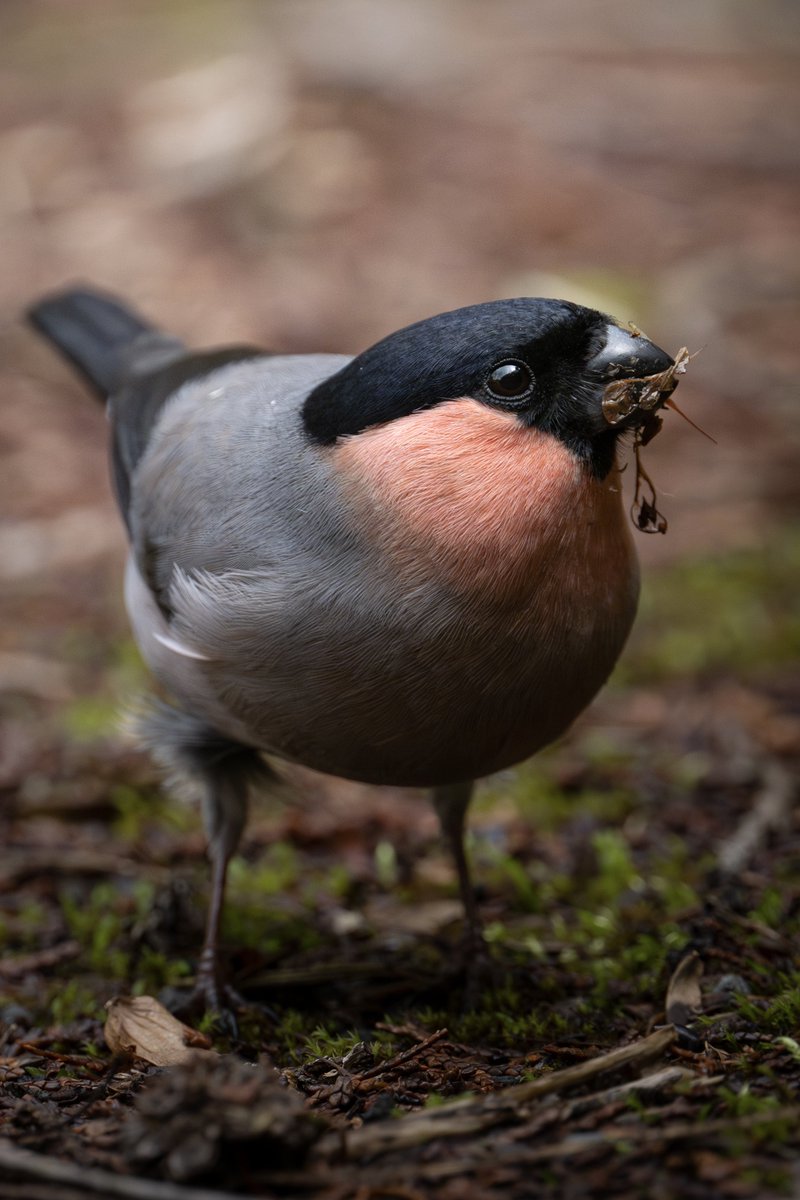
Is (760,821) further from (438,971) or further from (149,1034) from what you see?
(149,1034)

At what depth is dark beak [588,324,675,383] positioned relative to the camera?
11.3 ft

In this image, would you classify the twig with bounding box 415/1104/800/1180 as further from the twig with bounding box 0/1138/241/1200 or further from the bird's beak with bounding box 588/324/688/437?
the bird's beak with bounding box 588/324/688/437

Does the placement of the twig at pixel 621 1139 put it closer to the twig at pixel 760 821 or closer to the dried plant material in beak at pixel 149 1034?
the dried plant material in beak at pixel 149 1034

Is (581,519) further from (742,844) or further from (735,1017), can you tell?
(742,844)

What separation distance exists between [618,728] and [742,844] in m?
1.43

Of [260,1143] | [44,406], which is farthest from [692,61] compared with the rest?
[260,1143]

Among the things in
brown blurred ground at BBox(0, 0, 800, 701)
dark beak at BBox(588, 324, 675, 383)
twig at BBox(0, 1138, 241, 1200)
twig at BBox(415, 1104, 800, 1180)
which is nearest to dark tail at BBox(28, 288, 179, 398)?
brown blurred ground at BBox(0, 0, 800, 701)

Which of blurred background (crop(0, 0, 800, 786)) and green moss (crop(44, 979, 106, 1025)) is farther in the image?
blurred background (crop(0, 0, 800, 786))

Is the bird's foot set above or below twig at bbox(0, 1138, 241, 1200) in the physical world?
below

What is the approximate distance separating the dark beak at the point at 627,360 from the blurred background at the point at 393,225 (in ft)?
10.1

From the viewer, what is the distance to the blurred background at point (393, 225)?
769 centimetres

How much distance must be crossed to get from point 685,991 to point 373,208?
31.2ft

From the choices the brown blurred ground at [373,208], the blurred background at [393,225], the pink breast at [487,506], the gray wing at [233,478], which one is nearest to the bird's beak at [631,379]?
the pink breast at [487,506]

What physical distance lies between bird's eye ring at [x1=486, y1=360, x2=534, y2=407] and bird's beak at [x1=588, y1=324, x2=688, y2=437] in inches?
7.2
